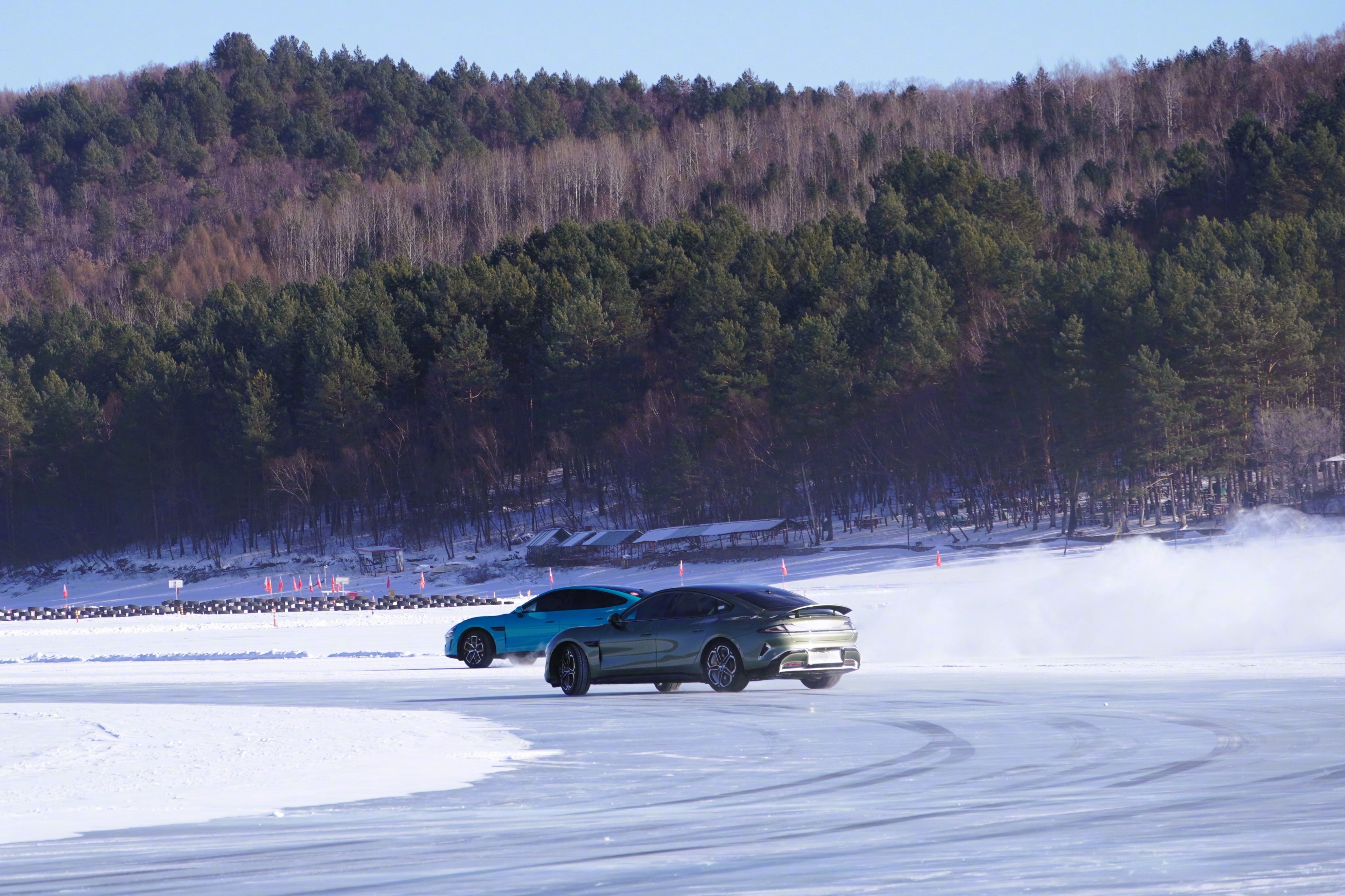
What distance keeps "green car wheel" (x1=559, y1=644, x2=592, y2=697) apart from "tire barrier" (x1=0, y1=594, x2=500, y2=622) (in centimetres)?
3175

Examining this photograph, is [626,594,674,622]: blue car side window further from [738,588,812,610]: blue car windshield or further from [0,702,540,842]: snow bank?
[0,702,540,842]: snow bank

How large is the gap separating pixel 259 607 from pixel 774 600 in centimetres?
4589

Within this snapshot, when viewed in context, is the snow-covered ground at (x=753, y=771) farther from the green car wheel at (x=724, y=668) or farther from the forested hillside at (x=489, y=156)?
the forested hillside at (x=489, y=156)

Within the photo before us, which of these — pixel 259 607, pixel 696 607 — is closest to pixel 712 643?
pixel 696 607

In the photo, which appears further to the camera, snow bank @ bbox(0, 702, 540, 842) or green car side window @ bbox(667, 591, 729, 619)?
green car side window @ bbox(667, 591, 729, 619)

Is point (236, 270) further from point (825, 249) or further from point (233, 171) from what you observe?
point (825, 249)

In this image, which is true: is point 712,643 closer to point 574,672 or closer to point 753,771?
point 574,672

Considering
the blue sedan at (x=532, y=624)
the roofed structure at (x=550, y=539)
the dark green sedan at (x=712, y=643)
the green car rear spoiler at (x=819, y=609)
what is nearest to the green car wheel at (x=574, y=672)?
the dark green sedan at (x=712, y=643)

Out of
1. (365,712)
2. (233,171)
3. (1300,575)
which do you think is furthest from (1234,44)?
(365,712)

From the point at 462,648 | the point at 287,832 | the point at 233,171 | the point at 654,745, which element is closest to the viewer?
the point at 287,832

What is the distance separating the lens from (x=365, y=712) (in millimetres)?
16875

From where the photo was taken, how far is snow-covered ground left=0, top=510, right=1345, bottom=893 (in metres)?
7.45

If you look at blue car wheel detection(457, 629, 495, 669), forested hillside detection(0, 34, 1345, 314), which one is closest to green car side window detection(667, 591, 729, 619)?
blue car wheel detection(457, 629, 495, 669)

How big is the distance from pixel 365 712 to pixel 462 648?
25.7 feet
